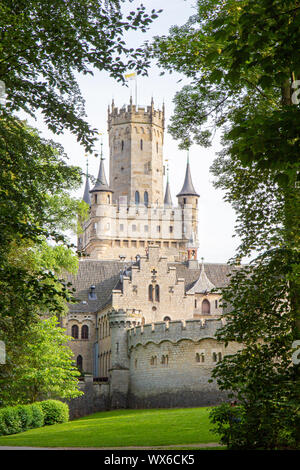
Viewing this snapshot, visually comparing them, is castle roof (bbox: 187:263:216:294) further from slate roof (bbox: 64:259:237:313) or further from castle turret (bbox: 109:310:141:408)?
castle turret (bbox: 109:310:141:408)

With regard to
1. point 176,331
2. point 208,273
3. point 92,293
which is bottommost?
point 176,331

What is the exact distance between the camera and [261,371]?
57.9 feet

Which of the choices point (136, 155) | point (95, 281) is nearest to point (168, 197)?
point (136, 155)

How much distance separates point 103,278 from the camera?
2864 inches

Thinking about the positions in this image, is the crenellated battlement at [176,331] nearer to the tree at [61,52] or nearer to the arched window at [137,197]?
the tree at [61,52]

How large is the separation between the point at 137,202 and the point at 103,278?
3438 centimetres

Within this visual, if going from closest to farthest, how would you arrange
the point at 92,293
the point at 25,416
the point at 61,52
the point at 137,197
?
the point at 61,52, the point at 25,416, the point at 92,293, the point at 137,197

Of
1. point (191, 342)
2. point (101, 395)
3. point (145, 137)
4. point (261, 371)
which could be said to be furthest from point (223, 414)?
point (145, 137)

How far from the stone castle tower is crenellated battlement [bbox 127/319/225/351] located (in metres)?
40.9

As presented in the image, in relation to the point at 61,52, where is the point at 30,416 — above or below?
below

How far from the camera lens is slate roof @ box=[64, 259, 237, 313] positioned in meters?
69.4

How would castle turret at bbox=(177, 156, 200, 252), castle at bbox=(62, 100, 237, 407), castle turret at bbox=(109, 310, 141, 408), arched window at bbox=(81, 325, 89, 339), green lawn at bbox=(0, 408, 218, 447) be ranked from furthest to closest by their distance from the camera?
castle turret at bbox=(177, 156, 200, 252), arched window at bbox=(81, 325, 89, 339), castle turret at bbox=(109, 310, 141, 408), castle at bbox=(62, 100, 237, 407), green lawn at bbox=(0, 408, 218, 447)

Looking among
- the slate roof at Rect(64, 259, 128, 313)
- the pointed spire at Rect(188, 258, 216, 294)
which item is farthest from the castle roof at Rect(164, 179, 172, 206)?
the pointed spire at Rect(188, 258, 216, 294)

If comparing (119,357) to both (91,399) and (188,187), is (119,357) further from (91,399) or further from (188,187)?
(188,187)
